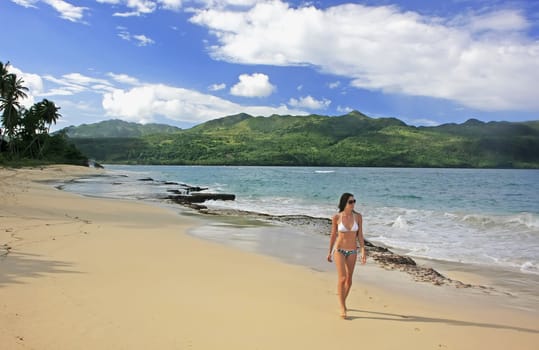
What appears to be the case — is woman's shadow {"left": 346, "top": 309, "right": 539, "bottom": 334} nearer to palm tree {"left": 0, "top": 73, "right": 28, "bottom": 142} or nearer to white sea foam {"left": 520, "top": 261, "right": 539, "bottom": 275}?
white sea foam {"left": 520, "top": 261, "right": 539, "bottom": 275}

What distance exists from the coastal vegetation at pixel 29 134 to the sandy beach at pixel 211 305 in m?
60.1

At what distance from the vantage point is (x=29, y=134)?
253ft

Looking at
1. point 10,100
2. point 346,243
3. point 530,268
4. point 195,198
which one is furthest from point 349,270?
point 10,100

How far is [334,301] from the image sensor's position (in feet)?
22.6

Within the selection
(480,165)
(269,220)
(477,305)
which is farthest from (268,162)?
(477,305)

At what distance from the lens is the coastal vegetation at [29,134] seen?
61969 millimetres

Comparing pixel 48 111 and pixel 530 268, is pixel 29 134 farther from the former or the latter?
pixel 530 268

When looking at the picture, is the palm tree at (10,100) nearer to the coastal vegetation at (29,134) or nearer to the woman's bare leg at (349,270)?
the coastal vegetation at (29,134)

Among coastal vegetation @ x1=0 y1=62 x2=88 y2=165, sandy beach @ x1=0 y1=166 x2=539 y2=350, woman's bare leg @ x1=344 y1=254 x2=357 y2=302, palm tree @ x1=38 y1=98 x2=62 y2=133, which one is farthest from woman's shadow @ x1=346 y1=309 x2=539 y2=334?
palm tree @ x1=38 y1=98 x2=62 y2=133

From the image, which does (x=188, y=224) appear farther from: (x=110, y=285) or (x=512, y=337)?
(x=512, y=337)

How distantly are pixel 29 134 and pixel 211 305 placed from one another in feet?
278

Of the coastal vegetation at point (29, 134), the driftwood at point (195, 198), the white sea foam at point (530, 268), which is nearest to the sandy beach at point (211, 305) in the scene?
the white sea foam at point (530, 268)

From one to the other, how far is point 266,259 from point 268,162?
620 feet

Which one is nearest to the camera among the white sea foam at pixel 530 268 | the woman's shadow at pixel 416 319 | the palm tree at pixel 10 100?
the woman's shadow at pixel 416 319
